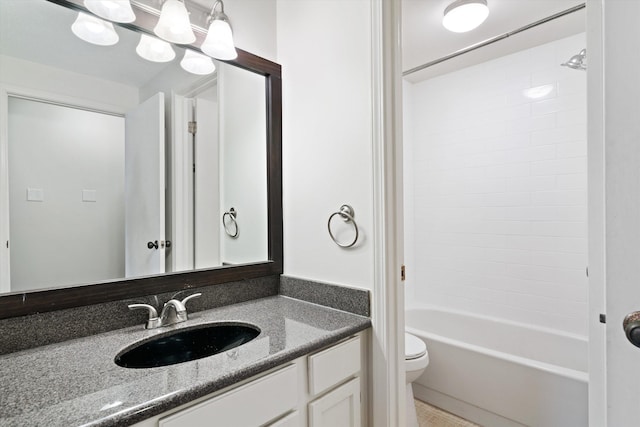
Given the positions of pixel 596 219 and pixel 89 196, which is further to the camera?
pixel 89 196

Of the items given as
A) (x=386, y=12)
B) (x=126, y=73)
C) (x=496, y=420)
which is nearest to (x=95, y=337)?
(x=126, y=73)

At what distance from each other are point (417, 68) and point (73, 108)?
7.62 feet

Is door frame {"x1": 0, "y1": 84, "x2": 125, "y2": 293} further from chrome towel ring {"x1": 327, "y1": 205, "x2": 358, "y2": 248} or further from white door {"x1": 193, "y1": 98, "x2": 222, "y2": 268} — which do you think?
chrome towel ring {"x1": 327, "y1": 205, "x2": 358, "y2": 248}

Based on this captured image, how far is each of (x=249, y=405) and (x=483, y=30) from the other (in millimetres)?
2395

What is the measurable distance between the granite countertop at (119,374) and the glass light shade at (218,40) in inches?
42.5

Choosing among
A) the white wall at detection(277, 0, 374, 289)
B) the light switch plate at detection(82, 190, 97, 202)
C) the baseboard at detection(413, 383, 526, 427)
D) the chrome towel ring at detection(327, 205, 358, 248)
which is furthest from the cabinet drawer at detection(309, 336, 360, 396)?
the baseboard at detection(413, 383, 526, 427)

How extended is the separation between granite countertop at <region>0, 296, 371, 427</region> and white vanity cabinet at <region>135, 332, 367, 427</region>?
0.13ft

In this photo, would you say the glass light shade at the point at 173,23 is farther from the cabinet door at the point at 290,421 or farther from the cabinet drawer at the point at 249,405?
the cabinet door at the point at 290,421

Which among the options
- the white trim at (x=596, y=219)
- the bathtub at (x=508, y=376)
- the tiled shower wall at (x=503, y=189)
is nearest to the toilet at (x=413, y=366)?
the bathtub at (x=508, y=376)

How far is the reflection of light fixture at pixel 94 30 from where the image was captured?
1093 mm

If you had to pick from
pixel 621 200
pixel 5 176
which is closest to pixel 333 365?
pixel 621 200

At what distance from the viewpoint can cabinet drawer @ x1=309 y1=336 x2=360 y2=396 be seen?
1008mm

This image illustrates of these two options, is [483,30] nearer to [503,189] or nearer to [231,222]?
[503,189]

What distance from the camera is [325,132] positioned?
1.38 metres
